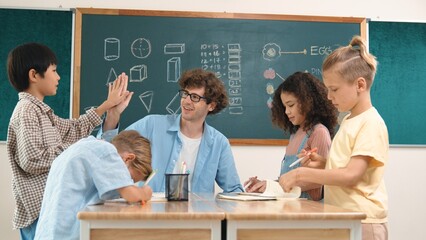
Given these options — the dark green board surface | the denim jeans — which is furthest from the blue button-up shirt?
the dark green board surface

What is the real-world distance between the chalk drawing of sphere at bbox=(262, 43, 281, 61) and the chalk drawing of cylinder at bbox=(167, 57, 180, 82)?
0.65m

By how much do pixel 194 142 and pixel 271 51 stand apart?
4.34 feet

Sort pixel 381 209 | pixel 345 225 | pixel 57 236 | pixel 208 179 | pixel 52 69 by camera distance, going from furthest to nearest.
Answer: pixel 208 179 → pixel 52 69 → pixel 381 209 → pixel 57 236 → pixel 345 225

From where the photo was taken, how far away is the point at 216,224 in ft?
5.08

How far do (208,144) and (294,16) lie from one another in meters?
1.54

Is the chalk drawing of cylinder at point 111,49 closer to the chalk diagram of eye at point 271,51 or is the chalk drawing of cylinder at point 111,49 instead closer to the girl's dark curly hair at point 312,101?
the chalk diagram of eye at point 271,51

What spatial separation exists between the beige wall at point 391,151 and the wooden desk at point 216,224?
2.50m

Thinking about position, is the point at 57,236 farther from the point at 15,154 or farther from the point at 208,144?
the point at 208,144

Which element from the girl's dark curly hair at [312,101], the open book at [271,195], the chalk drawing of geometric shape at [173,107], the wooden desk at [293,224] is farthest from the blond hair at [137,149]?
the chalk drawing of geometric shape at [173,107]

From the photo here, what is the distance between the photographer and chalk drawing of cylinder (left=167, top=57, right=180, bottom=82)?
161 inches

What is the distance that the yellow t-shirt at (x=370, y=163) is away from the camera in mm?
1924

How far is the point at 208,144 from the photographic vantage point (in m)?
3.14

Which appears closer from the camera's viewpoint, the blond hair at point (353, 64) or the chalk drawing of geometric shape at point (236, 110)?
the blond hair at point (353, 64)

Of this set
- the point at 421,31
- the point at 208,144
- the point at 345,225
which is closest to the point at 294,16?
the point at 421,31
